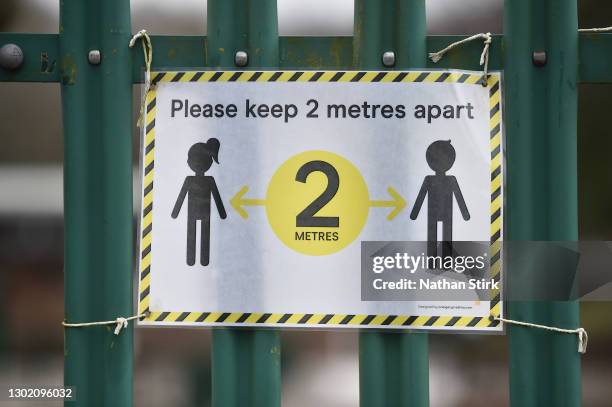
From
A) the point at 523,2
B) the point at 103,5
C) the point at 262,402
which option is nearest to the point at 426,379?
the point at 262,402

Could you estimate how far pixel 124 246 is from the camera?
1.85m

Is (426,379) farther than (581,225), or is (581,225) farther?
(581,225)

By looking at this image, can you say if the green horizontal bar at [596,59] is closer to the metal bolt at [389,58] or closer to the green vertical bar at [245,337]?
the metal bolt at [389,58]

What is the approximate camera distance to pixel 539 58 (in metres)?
1.83

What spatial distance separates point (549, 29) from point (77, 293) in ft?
4.27

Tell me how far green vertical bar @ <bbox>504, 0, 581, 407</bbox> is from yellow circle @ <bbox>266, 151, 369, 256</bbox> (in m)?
0.38

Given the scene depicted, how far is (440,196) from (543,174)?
0.25 m

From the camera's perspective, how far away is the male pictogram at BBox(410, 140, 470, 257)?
184 cm

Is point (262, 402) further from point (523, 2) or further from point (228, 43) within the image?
point (523, 2)

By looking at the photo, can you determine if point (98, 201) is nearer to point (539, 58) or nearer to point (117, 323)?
point (117, 323)

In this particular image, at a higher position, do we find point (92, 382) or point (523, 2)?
point (523, 2)

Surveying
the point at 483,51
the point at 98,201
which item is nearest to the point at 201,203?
the point at 98,201

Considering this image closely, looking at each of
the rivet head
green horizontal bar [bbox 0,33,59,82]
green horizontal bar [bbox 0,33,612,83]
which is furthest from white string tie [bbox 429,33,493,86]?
green horizontal bar [bbox 0,33,59,82]

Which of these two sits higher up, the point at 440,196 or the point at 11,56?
the point at 11,56
